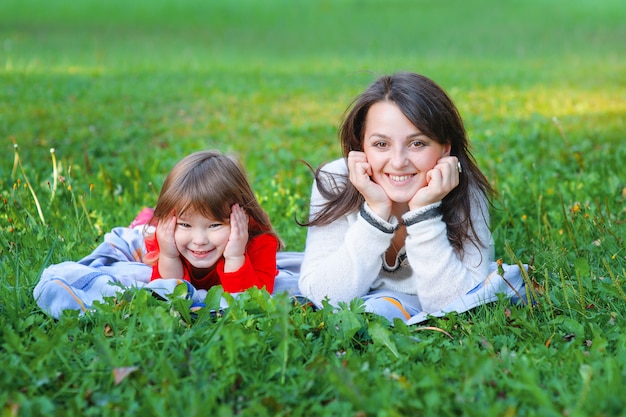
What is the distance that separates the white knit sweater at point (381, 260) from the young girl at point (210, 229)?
0.32 metres

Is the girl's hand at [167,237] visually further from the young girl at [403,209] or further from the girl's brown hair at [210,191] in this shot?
the young girl at [403,209]

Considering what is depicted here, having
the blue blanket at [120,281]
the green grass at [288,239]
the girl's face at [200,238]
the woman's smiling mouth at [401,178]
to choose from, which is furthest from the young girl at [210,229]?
the woman's smiling mouth at [401,178]

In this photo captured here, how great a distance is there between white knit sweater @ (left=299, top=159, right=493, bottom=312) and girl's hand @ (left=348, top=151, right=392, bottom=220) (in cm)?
4

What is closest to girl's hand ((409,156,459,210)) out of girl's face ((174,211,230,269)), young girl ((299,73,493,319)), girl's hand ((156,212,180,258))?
young girl ((299,73,493,319))

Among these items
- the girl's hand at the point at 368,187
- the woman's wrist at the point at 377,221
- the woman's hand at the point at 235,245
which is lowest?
the woman's hand at the point at 235,245

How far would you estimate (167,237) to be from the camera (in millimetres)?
3730

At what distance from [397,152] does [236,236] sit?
2.92 ft

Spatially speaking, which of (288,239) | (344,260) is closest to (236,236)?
(344,260)

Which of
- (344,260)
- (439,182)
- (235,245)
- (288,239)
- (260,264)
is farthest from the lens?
(288,239)

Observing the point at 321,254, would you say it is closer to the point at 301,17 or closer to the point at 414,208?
the point at 414,208

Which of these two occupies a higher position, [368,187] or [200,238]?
[368,187]

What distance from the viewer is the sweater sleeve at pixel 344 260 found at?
3.46 meters

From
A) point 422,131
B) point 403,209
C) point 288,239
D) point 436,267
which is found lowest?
point 288,239

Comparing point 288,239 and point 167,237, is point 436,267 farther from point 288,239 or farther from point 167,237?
point 288,239
